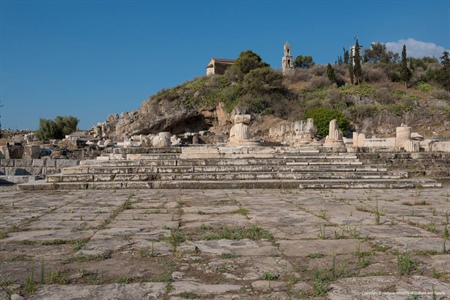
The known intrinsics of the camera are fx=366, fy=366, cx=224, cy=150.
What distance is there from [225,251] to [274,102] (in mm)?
41446

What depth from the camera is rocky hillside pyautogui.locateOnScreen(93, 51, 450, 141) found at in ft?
127

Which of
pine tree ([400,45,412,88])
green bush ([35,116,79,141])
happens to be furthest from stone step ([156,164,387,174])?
pine tree ([400,45,412,88])

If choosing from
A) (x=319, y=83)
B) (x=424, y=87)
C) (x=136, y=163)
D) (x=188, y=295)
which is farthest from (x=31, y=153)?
(x=424, y=87)

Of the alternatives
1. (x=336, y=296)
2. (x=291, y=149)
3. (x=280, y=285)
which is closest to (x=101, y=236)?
(x=280, y=285)

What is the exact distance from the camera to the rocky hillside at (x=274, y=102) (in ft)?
127

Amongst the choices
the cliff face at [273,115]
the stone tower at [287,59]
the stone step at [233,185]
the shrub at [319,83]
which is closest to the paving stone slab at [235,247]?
the stone step at [233,185]

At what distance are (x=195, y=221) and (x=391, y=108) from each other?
38982 millimetres

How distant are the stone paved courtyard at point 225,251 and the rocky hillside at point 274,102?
33615mm

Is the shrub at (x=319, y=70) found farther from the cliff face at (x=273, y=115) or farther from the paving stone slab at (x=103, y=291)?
the paving stone slab at (x=103, y=291)

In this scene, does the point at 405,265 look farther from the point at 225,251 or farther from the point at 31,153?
the point at 31,153

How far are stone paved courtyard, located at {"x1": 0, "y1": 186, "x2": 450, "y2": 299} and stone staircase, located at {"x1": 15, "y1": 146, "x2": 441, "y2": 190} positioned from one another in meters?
2.49

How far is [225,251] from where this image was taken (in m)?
3.29

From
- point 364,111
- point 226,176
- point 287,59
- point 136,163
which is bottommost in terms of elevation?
point 226,176

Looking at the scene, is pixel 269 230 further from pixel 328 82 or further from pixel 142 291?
pixel 328 82
